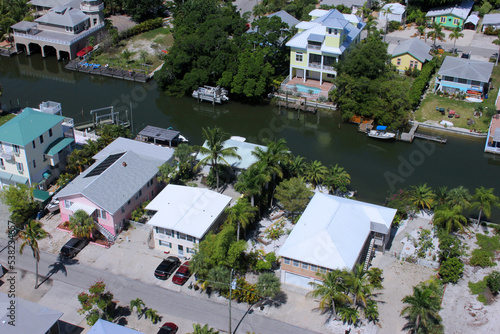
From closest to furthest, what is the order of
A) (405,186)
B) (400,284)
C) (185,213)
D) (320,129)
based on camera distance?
(400,284), (185,213), (405,186), (320,129)

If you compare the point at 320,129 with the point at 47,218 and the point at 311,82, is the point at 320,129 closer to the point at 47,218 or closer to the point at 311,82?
the point at 311,82

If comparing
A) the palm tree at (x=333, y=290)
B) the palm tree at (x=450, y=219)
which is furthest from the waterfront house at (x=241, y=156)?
the palm tree at (x=450, y=219)

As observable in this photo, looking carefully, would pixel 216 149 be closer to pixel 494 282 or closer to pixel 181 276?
pixel 181 276

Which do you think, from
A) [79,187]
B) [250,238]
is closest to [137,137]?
[79,187]

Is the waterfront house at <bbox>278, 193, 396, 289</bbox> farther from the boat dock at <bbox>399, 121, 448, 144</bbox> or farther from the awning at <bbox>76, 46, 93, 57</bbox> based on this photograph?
the awning at <bbox>76, 46, 93, 57</bbox>

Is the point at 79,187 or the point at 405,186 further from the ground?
the point at 79,187

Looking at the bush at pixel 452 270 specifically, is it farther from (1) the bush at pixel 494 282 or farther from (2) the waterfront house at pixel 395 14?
(2) the waterfront house at pixel 395 14
